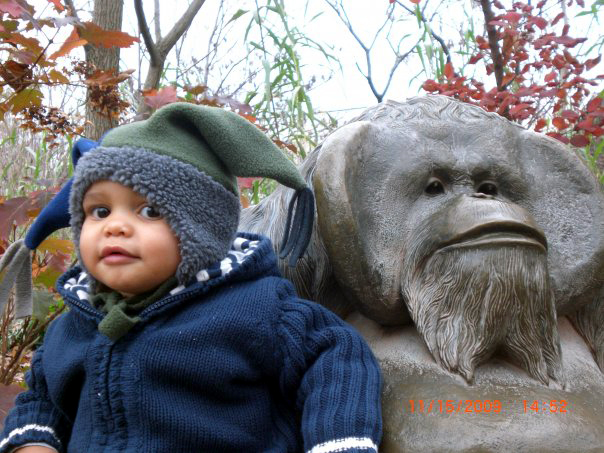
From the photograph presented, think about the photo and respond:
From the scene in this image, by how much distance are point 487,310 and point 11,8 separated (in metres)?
1.19

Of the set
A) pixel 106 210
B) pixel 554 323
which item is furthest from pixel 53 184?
pixel 554 323

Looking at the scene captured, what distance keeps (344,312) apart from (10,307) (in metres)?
1.44

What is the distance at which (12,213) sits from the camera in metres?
1.85

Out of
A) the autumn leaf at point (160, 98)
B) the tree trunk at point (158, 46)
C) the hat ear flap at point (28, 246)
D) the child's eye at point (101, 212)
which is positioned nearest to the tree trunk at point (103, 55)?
the tree trunk at point (158, 46)

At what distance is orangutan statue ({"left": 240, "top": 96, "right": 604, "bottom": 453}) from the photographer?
120cm

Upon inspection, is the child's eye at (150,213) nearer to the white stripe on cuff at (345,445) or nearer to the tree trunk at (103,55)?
the white stripe on cuff at (345,445)

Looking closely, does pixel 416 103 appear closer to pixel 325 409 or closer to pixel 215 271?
pixel 215 271

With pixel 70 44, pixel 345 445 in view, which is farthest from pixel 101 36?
pixel 345 445

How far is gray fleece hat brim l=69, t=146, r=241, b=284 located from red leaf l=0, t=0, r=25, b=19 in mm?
506

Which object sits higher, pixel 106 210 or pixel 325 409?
pixel 106 210

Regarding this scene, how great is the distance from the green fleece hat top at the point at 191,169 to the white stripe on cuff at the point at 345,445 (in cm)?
37

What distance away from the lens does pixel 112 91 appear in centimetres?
211

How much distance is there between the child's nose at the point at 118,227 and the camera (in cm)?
119

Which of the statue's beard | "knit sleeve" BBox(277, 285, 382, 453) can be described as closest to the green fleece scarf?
"knit sleeve" BBox(277, 285, 382, 453)
